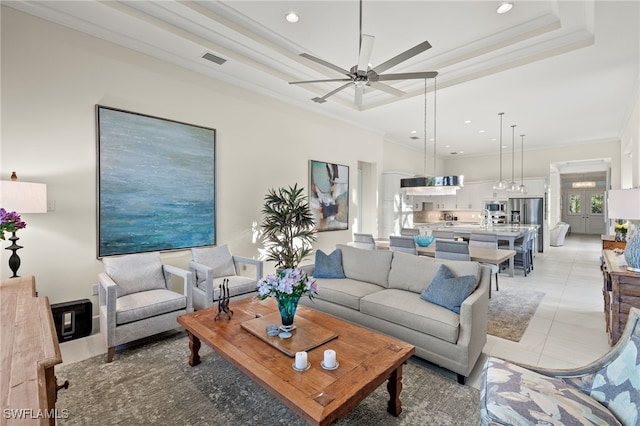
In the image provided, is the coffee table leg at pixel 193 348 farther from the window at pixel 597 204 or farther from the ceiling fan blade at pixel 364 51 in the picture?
the window at pixel 597 204

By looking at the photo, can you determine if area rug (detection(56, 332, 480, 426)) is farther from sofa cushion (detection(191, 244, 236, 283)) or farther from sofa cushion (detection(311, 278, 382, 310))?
sofa cushion (detection(191, 244, 236, 283))

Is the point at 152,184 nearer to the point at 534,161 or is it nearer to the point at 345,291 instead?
the point at 345,291

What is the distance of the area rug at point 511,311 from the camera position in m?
3.38

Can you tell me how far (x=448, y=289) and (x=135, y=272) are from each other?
324 centimetres

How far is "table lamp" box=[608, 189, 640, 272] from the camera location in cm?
274

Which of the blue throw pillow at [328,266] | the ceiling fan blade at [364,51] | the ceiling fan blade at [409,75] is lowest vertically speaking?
the blue throw pillow at [328,266]

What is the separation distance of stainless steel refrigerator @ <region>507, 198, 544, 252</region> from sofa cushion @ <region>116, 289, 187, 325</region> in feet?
31.2

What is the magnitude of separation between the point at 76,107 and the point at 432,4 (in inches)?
151

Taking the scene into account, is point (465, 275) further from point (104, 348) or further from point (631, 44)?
point (104, 348)

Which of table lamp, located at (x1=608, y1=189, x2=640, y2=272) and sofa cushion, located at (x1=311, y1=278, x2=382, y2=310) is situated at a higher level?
table lamp, located at (x1=608, y1=189, x2=640, y2=272)

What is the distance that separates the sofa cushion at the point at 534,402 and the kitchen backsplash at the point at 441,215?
9015mm

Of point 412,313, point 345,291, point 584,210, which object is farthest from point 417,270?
point 584,210

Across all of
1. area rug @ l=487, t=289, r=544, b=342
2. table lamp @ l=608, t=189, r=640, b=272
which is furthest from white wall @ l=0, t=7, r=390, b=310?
table lamp @ l=608, t=189, r=640, b=272

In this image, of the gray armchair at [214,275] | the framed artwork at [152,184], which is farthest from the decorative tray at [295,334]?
the framed artwork at [152,184]
